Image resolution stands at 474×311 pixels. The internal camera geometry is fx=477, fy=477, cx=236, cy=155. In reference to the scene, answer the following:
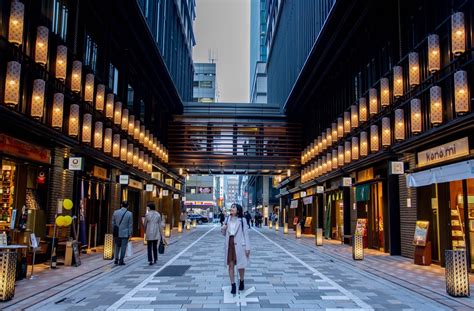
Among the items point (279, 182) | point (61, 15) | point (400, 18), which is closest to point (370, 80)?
point (400, 18)

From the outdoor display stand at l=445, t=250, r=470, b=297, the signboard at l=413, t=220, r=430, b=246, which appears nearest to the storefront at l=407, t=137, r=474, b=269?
the signboard at l=413, t=220, r=430, b=246

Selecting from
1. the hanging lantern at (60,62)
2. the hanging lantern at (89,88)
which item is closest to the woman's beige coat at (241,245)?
the hanging lantern at (60,62)

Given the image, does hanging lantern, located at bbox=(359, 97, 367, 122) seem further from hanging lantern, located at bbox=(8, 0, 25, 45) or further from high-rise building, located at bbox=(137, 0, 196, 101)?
hanging lantern, located at bbox=(8, 0, 25, 45)

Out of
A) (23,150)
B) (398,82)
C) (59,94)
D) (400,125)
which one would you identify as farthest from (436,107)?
(23,150)

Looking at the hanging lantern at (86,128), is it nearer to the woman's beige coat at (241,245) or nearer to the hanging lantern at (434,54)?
the woman's beige coat at (241,245)

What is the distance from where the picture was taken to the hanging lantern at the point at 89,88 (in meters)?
18.3

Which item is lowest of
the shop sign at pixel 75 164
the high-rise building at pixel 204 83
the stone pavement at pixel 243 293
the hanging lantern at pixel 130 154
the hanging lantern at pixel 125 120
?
the stone pavement at pixel 243 293

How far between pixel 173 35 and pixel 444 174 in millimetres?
29399

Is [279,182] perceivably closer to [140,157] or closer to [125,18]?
[140,157]

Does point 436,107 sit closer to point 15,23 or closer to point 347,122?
point 347,122

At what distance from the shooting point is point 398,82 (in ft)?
56.4

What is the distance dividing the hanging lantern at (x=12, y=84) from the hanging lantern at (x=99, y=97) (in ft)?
24.7

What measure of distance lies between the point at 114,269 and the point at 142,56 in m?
16.3

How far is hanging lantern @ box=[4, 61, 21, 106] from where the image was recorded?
12.0m
